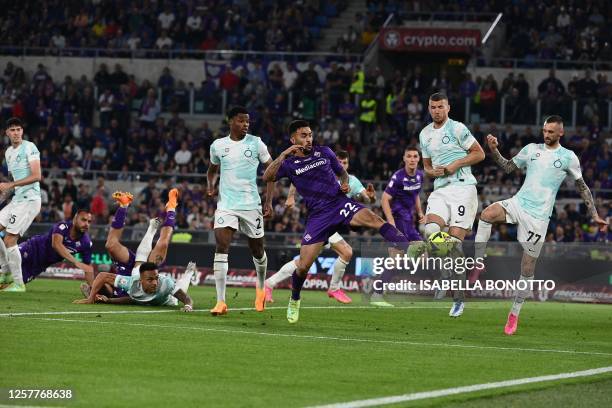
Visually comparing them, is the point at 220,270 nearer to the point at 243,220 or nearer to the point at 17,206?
the point at 243,220

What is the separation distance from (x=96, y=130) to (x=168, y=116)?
2.45 meters

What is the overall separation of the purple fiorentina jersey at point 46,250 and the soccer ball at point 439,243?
723cm

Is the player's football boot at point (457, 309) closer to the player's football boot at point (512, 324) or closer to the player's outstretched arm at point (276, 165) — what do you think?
the player's football boot at point (512, 324)

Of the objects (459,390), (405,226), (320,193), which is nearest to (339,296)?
(405,226)

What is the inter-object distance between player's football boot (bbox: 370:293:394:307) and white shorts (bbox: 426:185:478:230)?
11.5 feet

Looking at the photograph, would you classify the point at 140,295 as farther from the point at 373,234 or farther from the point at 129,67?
the point at 129,67

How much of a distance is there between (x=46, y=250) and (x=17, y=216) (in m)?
0.86

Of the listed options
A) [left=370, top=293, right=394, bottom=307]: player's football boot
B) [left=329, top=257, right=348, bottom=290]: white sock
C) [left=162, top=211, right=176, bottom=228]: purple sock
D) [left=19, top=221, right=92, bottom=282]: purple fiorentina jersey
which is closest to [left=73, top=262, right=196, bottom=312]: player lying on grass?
[left=162, top=211, right=176, bottom=228]: purple sock

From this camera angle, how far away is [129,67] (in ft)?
140

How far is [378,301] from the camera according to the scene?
21.3 m

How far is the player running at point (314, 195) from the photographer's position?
15.8 meters

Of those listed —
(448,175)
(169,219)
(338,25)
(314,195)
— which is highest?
(338,25)

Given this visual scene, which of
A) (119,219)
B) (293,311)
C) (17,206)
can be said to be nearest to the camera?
(293,311)

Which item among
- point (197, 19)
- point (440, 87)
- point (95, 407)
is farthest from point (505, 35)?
point (95, 407)
